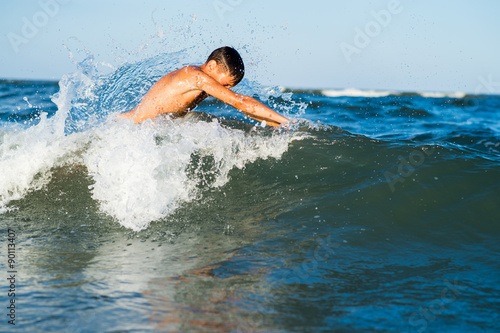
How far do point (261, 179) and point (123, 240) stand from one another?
69.2 inches

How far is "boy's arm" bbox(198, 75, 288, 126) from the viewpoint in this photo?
Result: 4488 millimetres

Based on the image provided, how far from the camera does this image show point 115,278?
9.65 ft

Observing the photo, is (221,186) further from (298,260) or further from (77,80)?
(77,80)

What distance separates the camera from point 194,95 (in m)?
4.93
